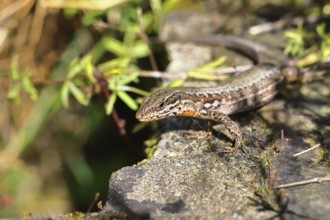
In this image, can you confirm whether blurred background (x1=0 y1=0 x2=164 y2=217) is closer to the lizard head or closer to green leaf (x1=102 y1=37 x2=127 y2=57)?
green leaf (x1=102 y1=37 x2=127 y2=57)

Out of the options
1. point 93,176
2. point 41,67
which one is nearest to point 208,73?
point 93,176

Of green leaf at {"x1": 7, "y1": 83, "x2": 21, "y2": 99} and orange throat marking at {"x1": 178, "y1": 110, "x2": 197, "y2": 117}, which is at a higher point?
green leaf at {"x1": 7, "y1": 83, "x2": 21, "y2": 99}

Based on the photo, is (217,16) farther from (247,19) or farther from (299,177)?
(299,177)

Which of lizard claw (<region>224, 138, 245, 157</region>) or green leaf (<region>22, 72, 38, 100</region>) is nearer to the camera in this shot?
lizard claw (<region>224, 138, 245, 157</region>)

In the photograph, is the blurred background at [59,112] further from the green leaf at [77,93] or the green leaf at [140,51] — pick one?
the green leaf at [77,93]

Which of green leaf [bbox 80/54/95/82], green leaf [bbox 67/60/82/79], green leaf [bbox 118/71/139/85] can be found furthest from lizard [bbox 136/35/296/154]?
green leaf [bbox 67/60/82/79]

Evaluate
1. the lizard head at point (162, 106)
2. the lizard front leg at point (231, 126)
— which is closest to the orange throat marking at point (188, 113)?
the lizard head at point (162, 106)
